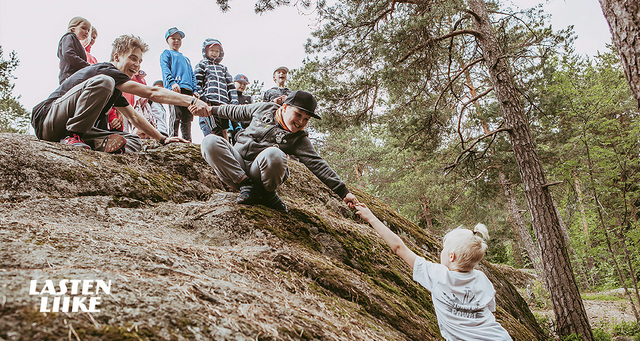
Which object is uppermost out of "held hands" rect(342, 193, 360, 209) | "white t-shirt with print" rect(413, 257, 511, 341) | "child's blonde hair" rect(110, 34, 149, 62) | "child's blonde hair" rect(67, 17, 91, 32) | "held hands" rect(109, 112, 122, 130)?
"child's blonde hair" rect(67, 17, 91, 32)

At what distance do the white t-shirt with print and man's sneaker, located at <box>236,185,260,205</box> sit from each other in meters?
1.68

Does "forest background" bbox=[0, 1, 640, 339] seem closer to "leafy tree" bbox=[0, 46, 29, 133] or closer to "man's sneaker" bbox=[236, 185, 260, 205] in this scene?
"man's sneaker" bbox=[236, 185, 260, 205]

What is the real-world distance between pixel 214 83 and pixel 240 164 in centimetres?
361

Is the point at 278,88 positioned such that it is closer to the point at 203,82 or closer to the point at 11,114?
the point at 203,82

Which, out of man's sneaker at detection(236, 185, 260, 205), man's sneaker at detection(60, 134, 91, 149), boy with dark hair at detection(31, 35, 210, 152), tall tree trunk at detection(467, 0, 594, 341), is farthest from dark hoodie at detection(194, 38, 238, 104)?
tall tree trunk at detection(467, 0, 594, 341)

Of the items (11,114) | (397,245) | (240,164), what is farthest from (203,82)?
(11,114)

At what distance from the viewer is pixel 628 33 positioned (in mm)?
2863

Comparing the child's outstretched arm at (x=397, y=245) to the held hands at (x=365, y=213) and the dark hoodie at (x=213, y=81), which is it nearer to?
the held hands at (x=365, y=213)

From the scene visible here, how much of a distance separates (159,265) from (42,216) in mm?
1179

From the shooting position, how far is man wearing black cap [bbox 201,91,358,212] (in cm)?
308

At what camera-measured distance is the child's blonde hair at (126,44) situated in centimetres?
394

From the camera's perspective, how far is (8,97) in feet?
80.5

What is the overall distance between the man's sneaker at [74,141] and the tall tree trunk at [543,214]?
6160 mm

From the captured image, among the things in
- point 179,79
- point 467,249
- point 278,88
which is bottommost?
point 467,249
